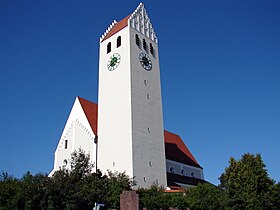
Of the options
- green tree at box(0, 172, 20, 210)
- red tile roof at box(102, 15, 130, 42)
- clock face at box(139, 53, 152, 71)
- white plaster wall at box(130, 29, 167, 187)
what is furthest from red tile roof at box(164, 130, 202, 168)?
green tree at box(0, 172, 20, 210)

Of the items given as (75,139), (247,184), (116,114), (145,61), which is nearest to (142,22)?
(145,61)

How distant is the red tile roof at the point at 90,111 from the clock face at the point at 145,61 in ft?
24.2

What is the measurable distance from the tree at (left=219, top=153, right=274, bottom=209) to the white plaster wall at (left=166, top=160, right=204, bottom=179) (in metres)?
9.08

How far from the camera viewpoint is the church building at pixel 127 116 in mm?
30145

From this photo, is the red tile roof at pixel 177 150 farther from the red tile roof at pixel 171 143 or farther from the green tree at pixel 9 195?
the green tree at pixel 9 195

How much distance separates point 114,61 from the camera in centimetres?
3428

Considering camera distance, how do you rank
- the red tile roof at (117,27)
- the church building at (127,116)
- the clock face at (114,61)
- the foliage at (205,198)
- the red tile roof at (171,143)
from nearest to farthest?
the foliage at (205,198)
the church building at (127,116)
the clock face at (114,61)
the red tile roof at (171,143)
the red tile roof at (117,27)

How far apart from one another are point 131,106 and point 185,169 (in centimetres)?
1390

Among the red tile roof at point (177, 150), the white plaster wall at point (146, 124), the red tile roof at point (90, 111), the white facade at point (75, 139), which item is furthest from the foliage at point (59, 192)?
the red tile roof at point (177, 150)

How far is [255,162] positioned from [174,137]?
1947 cm

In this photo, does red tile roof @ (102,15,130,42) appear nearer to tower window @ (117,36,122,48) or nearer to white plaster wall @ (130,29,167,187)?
tower window @ (117,36,122,48)

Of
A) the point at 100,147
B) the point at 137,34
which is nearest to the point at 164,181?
the point at 100,147

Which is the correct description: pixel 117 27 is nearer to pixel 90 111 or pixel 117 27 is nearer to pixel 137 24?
pixel 137 24

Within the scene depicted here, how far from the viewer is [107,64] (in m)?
35.1
